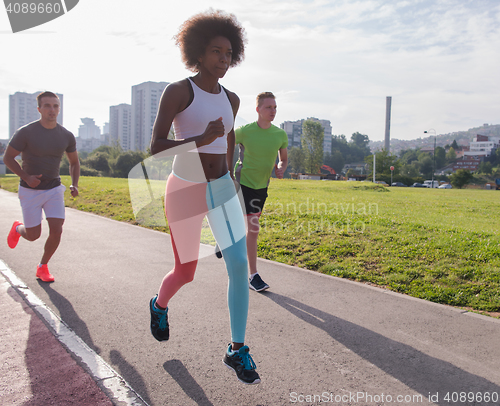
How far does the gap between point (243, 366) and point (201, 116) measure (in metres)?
1.61

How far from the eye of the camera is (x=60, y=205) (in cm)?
479

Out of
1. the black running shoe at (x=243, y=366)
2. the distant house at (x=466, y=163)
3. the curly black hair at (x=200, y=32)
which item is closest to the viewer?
the black running shoe at (x=243, y=366)

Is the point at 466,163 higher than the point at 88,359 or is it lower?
higher

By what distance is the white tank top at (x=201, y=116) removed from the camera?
259 centimetres

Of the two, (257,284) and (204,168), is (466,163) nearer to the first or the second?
(257,284)

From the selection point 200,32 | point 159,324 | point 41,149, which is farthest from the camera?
point 41,149

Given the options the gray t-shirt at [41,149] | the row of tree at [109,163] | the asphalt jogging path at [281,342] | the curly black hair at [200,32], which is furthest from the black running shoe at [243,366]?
the row of tree at [109,163]

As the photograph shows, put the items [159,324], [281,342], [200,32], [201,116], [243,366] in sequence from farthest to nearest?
[281,342], [159,324], [200,32], [201,116], [243,366]

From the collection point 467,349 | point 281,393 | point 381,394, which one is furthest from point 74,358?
point 467,349

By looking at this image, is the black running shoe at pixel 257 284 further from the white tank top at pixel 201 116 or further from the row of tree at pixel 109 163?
the row of tree at pixel 109 163

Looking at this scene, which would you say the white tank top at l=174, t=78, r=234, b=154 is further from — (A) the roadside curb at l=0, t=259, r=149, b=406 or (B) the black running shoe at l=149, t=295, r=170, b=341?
(A) the roadside curb at l=0, t=259, r=149, b=406

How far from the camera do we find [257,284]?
465cm

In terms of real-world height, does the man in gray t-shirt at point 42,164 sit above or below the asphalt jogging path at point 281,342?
above

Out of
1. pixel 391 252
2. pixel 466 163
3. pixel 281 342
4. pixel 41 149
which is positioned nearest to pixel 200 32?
pixel 281 342
